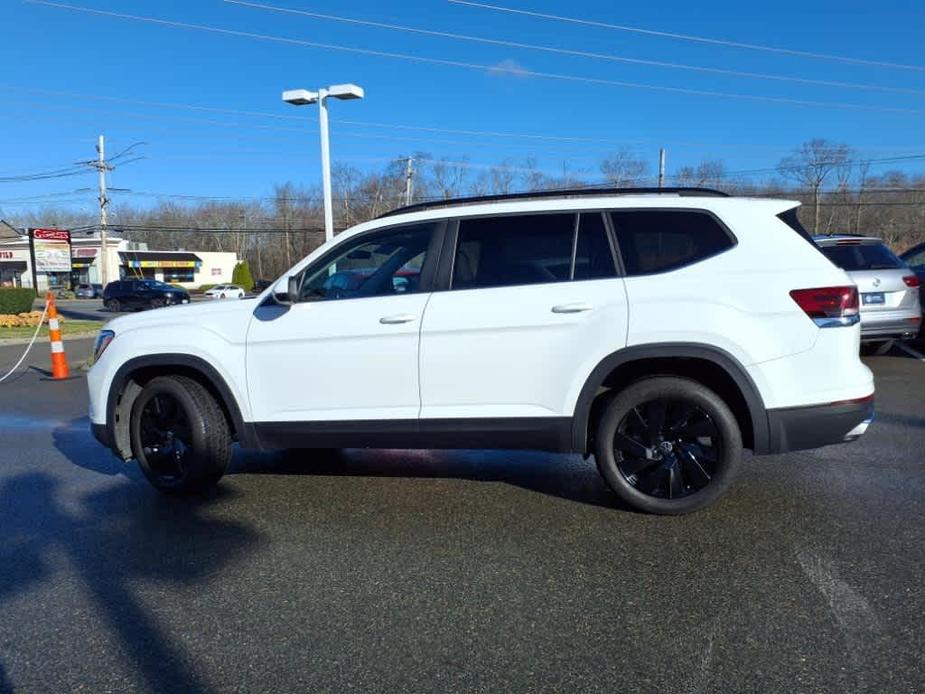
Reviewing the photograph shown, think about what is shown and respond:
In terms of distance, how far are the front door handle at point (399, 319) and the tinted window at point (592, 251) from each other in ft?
3.37

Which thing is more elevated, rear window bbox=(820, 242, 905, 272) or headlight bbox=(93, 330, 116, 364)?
rear window bbox=(820, 242, 905, 272)

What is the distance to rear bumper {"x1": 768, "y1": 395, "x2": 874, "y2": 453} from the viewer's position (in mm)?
3844

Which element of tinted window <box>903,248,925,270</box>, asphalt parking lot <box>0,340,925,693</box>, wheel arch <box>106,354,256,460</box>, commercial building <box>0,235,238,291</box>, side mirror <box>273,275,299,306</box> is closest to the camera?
asphalt parking lot <box>0,340,925,693</box>

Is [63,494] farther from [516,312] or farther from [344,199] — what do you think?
[344,199]

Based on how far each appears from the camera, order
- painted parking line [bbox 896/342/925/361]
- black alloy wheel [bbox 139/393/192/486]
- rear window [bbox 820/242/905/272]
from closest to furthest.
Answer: black alloy wheel [bbox 139/393/192/486] < rear window [bbox 820/242/905/272] < painted parking line [bbox 896/342/925/361]

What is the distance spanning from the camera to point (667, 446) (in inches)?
160

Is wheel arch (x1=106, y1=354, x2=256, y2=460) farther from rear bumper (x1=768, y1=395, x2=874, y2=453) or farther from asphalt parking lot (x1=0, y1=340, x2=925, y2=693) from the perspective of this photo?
rear bumper (x1=768, y1=395, x2=874, y2=453)

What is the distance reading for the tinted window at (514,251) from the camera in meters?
4.18

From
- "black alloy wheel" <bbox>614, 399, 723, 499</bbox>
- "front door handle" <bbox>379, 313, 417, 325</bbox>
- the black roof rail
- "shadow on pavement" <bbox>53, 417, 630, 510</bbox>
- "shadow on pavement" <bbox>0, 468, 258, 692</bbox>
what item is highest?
the black roof rail

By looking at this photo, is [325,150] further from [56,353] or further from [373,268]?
[373,268]

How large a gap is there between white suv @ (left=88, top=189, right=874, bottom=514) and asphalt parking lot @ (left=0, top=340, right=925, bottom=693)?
47cm

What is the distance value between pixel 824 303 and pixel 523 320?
1.67 meters

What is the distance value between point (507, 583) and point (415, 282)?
193 cm

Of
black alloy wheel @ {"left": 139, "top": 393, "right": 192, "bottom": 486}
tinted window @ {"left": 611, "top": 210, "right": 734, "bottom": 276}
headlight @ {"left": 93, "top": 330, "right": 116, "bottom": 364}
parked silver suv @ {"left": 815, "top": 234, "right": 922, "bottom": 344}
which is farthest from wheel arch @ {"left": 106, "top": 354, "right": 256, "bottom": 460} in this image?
parked silver suv @ {"left": 815, "top": 234, "right": 922, "bottom": 344}
